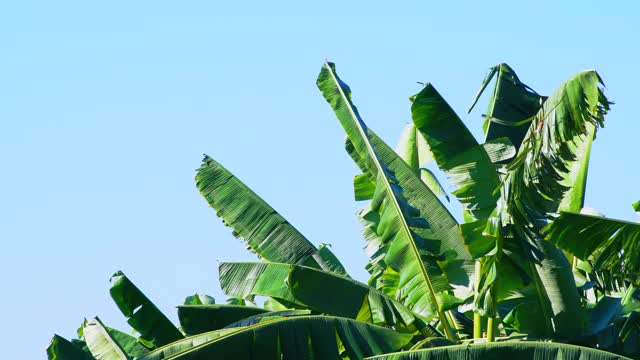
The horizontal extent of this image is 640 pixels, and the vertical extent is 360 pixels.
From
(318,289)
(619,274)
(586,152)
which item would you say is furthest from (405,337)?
(586,152)

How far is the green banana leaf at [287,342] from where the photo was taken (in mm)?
8156

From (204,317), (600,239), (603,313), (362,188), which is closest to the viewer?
(600,239)

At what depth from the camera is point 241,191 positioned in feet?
36.6

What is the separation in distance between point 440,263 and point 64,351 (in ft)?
11.4

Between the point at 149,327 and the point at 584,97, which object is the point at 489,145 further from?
the point at 149,327

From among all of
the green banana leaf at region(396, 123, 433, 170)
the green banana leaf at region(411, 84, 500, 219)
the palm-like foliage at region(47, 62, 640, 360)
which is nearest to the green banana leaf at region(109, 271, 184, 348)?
the palm-like foliage at region(47, 62, 640, 360)

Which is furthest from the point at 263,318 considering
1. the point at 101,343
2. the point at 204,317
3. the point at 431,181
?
the point at 431,181

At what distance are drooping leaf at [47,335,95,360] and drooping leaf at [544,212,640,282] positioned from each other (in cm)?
401

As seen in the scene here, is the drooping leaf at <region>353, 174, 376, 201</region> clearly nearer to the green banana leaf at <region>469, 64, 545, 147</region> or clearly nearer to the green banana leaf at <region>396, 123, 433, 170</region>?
the green banana leaf at <region>469, 64, 545, 147</region>

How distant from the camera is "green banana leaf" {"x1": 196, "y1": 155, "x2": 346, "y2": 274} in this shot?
1089 cm

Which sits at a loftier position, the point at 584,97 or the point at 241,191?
the point at 241,191

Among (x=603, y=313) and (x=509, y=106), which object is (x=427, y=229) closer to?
(x=509, y=106)

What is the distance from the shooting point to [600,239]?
26.9 ft

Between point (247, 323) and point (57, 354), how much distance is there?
5.43 feet
